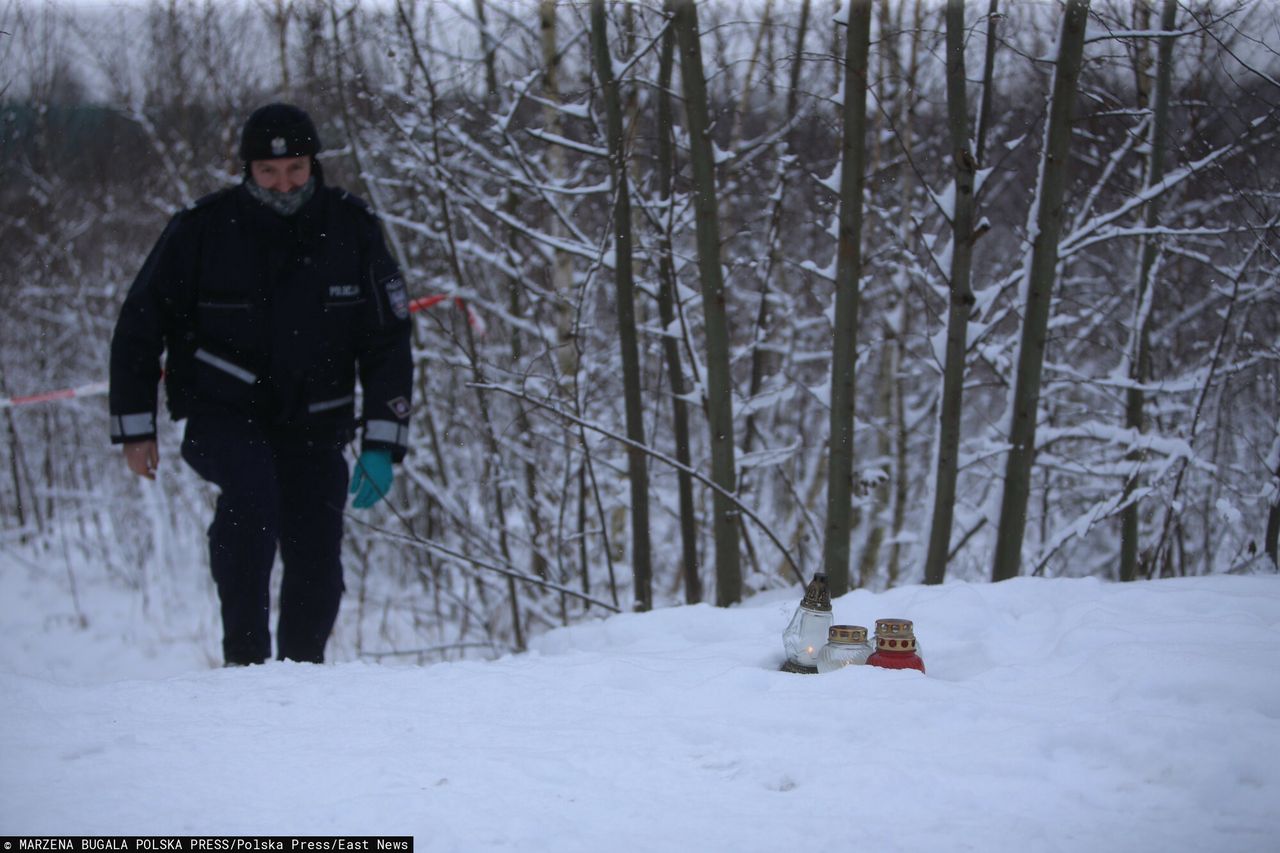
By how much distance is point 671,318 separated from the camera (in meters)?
4.51

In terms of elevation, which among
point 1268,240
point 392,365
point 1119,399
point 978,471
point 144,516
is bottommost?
point 144,516

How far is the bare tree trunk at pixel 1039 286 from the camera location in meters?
3.26

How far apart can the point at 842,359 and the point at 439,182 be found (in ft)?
7.08

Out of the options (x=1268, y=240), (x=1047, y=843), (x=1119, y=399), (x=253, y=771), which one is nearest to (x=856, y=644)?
(x=1047, y=843)

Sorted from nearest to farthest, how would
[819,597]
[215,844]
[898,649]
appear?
[215,844] → [898,649] → [819,597]

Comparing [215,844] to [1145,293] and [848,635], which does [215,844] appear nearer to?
[848,635]

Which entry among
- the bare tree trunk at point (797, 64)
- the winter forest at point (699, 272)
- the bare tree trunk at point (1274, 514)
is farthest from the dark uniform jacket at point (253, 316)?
the bare tree trunk at point (1274, 514)

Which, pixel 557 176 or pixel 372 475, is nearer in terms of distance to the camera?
pixel 372 475

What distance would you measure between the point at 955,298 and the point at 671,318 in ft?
4.93

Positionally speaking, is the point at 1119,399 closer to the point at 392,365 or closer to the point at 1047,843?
the point at 392,365

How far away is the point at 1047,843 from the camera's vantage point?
1.33 meters

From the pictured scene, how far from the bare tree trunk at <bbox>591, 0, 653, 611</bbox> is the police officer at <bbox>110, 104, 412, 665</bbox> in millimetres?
1105

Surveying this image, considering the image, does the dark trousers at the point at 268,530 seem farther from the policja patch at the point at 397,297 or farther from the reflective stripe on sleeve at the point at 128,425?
the policja patch at the point at 397,297

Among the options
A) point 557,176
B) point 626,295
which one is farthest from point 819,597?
point 557,176
